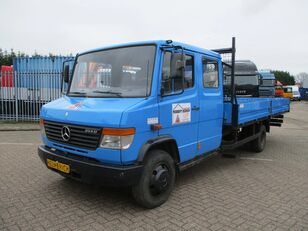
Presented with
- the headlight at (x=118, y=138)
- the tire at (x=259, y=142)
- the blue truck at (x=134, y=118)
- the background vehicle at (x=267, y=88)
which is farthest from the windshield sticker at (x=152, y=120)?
the background vehicle at (x=267, y=88)

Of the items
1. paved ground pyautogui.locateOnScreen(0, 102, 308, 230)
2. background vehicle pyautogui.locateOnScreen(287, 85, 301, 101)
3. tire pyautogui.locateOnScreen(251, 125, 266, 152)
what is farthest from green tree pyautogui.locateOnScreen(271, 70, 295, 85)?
paved ground pyautogui.locateOnScreen(0, 102, 308, 230)

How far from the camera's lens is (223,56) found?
6.23 meters

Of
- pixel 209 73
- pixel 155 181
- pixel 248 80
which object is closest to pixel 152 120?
pixel 155 181

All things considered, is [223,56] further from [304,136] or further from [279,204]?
[304,136]

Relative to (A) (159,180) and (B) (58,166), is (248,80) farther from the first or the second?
(B) (58,166)

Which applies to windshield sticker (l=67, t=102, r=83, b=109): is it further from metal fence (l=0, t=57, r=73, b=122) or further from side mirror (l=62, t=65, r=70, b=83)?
metal fence (l=0, t=57, r=73, b=122)

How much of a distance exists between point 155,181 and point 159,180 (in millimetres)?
72

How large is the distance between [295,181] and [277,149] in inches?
127

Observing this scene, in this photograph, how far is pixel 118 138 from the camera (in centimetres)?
357

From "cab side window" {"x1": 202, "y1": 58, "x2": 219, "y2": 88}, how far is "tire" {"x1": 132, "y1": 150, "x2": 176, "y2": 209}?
164cm

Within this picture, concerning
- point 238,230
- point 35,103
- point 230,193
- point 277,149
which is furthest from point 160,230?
point 35,103

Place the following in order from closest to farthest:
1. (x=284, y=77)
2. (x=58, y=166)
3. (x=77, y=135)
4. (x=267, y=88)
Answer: (x=77, y=135)
(x=58, y=166)
(x=267, y=88)
(x=284, y=77)

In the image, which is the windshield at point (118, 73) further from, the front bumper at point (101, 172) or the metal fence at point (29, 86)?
the metal fence at point (29, 86)

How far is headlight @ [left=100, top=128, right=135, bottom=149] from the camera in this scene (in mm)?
3553
